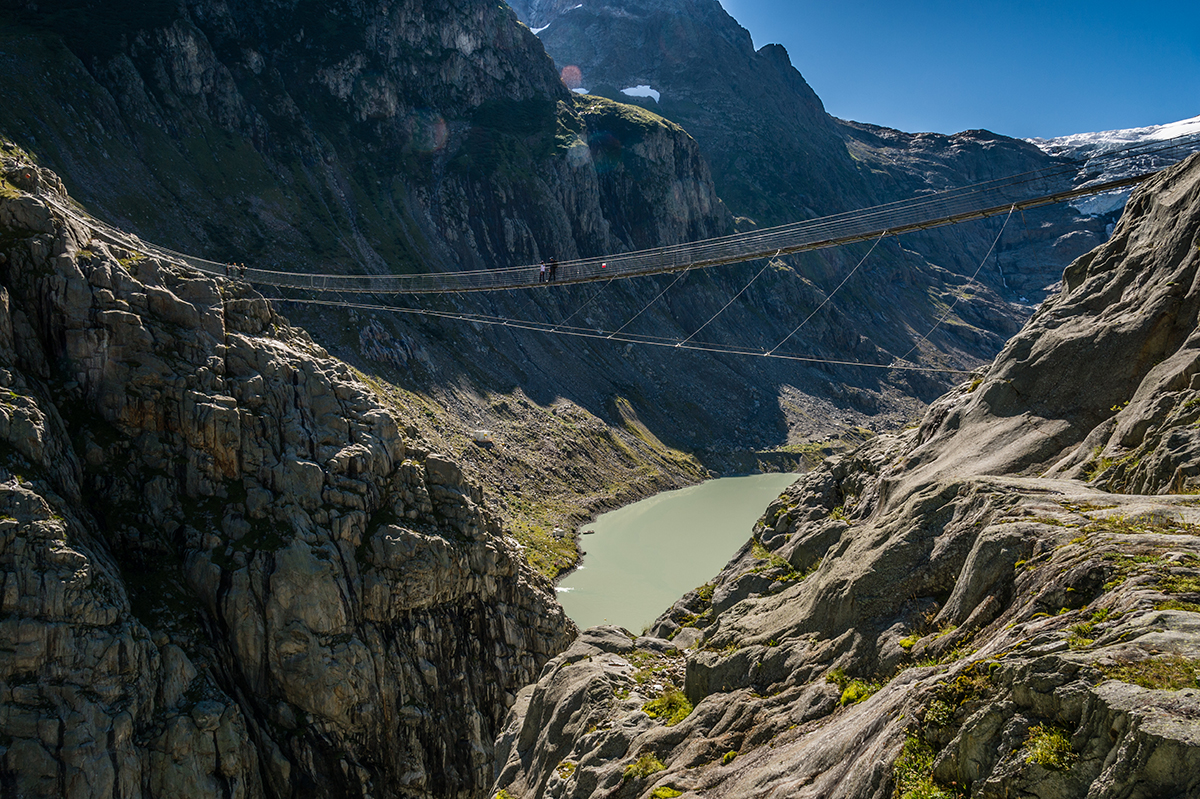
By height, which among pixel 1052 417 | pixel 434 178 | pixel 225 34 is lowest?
pixel 1052 417

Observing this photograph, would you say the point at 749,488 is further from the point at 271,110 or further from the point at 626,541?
the point at 271,110

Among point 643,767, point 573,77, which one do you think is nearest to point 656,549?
point 643,767

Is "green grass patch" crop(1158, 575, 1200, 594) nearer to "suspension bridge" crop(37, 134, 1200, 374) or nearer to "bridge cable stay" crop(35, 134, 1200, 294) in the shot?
"suspension bridge" crop(37, 134, 1200, 374)

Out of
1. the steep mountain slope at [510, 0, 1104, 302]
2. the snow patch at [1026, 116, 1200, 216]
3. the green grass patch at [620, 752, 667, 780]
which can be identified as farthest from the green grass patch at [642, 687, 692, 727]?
the snow patch at [1026, 116, 1200, 216]

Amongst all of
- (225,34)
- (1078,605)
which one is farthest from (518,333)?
(1078,605)

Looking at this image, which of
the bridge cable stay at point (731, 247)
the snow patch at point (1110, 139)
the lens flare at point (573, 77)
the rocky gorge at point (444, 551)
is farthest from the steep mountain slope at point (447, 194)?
the snow patch at point (1110, 139)

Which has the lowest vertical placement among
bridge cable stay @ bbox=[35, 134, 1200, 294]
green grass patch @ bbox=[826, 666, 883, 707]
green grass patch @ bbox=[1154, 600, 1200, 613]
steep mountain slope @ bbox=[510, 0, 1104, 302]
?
green grass patch @ bbox=[826, 666, 883, 707]

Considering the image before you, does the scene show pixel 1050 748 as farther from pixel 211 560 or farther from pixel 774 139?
pixel 774 139
